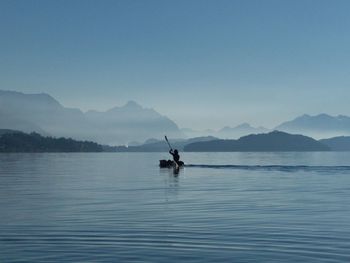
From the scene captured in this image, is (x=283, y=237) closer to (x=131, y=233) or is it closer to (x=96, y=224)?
(x=131, y=233)

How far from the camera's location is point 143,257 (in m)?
22.4

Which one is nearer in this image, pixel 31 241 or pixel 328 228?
pixel 31 241

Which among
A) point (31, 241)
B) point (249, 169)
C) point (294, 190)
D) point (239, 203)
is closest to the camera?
point (31, 241)

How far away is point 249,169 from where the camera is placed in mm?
109562

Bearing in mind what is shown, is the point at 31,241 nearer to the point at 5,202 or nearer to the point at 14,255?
the point at 14,255

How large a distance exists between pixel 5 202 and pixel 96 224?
17.0 metres

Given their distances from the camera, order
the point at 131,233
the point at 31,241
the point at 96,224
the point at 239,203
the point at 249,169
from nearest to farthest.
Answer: the point at 31,241
the point at 131,233
the point at 96,224
the point at 239,203
the point at 249,169

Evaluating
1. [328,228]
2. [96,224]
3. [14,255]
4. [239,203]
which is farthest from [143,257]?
[239,203]

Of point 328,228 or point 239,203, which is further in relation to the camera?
point 239,203

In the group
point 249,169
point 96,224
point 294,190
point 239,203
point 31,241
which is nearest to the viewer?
point 31,241

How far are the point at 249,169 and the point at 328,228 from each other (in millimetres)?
79829

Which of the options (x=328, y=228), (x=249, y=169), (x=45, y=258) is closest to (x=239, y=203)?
(x=328, y=228)

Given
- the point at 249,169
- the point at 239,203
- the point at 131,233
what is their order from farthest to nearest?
the point at 249,169
the point at 239,203
the point at 131,233

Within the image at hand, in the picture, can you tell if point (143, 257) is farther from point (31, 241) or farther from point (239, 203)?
point (239, 203)
